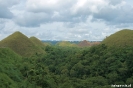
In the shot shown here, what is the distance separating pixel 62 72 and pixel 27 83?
15.8 metres

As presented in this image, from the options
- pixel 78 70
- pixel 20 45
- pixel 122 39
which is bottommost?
pixel 78 70

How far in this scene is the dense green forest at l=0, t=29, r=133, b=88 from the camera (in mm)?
20672

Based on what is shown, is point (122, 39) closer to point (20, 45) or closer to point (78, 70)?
point (78, 70)

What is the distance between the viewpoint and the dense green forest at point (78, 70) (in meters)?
20.7

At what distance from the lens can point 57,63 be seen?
41.1 m

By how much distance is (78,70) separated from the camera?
32.6 m

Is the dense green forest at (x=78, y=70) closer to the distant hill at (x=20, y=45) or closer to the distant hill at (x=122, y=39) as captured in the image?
the distant hill at (x=122, y=39)

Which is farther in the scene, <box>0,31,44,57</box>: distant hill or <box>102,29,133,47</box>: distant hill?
<box>0,31,44,57</box>: distant hill

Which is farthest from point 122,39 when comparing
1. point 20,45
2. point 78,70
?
point 20,45

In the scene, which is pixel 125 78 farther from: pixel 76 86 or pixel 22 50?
pixel 22 50

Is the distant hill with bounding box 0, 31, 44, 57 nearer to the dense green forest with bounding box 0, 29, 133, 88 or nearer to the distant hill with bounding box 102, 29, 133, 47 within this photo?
the dense green forest with bounding box 0, 29, 133, 88

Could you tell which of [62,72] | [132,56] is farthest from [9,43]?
[132,56]

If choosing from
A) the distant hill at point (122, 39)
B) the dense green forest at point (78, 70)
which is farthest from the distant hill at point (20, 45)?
the distant hill at point (122, 39)

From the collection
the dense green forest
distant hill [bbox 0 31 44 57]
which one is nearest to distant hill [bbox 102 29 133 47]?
the dense green forest
